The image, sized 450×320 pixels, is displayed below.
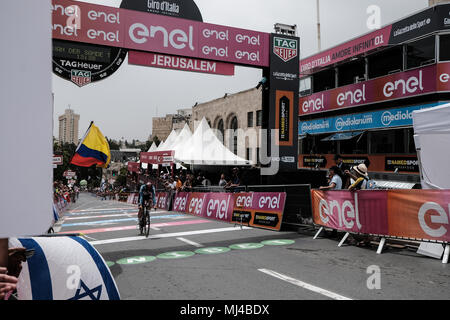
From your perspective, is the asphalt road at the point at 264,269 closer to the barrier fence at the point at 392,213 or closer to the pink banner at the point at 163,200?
the barrier fence at the point at 392,213

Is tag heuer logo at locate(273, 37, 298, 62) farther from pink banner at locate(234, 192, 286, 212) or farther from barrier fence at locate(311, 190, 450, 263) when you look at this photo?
barrier fence at locate(311, 190, 450, 263)

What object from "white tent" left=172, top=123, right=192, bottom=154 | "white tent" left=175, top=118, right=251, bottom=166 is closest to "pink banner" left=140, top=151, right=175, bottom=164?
"white tent" left=175, top=118, right=251, bottom=166

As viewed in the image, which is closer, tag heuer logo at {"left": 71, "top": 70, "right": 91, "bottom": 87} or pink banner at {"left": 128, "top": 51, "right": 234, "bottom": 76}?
tag heuer logo at {"left": 71, "top": 70, "right": 91, "bottom": 87}

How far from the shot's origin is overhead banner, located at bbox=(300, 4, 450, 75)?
54.4ft

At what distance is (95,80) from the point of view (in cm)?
1076

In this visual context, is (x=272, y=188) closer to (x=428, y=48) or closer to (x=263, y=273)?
(x=263, y=273)

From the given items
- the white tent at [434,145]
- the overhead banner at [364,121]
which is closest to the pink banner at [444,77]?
the overhead banner at [364,121]

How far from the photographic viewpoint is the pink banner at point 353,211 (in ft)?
26.5

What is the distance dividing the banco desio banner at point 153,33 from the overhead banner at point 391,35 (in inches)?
386

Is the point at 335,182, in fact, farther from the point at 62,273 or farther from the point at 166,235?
the point at 62,273

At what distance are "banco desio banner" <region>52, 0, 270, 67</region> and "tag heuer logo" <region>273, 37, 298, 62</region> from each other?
680mm

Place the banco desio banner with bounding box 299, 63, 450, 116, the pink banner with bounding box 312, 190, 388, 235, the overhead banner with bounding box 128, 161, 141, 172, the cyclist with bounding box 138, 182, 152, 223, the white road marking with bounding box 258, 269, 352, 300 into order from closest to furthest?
the white road marking with bounding box 258, 269, 352, 300, the pink banner with bounding box 312, 190, 388, 235, the cyclist with bounding box 138, 182, 152, 223, the banco desio banner with bounding box 299, 63, 450, 116, the overhead banner with bounding box 128, 161, 141, 172
